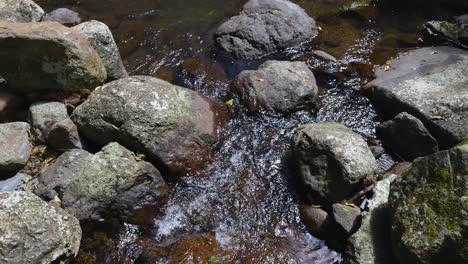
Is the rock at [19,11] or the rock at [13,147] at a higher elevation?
the rock at [19,11]

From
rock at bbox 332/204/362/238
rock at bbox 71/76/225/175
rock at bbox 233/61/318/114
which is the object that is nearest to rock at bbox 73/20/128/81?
rock at bbox 71/76/225/175

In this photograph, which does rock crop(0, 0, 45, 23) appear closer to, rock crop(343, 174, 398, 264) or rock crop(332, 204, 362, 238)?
rock crop(332, 204, 362, 238)

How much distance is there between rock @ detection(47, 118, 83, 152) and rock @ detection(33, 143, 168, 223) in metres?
0.39

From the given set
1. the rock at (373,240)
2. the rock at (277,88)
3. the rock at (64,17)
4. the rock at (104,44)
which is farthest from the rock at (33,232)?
the rock at (64,17)

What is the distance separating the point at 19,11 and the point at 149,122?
448cm

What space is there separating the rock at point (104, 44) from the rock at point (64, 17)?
246cm

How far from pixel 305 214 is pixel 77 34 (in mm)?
3993

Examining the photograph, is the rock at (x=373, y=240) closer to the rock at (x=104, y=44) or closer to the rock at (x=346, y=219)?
the rock at (x=346, y=219)

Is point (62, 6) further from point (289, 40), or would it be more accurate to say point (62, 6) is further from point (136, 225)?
point (136, 225)

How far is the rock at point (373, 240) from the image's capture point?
164 inches

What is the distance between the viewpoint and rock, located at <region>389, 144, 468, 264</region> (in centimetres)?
350

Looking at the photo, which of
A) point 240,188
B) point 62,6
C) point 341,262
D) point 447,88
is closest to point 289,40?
point 447,88

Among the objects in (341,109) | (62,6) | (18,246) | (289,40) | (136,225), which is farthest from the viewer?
(62,6)

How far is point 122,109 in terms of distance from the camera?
530 centimetres
